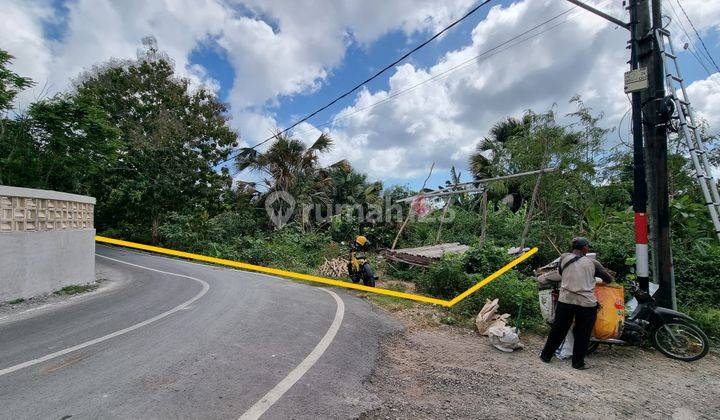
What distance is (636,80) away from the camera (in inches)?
245

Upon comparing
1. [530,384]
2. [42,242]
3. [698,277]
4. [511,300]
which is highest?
[42,242]

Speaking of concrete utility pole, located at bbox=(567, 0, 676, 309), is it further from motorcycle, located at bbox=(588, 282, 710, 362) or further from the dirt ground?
the dirt ground

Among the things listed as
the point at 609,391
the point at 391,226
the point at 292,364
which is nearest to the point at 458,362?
the point at 609,391

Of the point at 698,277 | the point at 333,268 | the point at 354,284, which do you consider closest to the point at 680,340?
the point at 698,277

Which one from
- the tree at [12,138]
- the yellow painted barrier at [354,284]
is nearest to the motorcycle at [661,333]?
the yellow painted barrier at [354,284]

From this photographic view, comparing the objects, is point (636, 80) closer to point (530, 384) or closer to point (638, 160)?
point (638, 160)

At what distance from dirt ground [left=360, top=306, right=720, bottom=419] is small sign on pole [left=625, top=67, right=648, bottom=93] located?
4188 millimetres

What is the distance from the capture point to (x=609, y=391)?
13.3 feet

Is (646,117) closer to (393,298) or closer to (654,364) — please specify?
(654,364)

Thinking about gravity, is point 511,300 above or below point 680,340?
above

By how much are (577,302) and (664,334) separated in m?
1.75

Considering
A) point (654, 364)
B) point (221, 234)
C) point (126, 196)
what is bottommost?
point (654, 364)

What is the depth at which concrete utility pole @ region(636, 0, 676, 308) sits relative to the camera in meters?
6.09

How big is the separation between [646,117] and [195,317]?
834 centimetres
